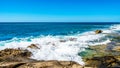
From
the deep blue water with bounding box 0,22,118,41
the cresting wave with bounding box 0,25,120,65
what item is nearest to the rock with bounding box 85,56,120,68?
the cresting wave with bounding box 0,25,120,65

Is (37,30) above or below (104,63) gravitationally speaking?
below

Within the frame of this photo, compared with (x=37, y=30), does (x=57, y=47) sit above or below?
above

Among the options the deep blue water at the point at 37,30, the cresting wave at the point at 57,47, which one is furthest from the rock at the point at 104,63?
the deep blue water at the point at 37,30

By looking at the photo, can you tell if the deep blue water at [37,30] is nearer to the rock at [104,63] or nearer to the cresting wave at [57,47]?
the cresting wave at [57,47]

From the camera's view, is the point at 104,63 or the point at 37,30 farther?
the point at 37,30

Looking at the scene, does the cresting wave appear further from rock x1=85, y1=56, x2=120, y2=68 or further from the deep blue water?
the deep blue water

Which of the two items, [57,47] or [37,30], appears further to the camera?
[37,30]

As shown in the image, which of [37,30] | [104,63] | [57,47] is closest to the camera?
[104,63]

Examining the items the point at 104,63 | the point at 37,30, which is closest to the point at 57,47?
the point at 104,63

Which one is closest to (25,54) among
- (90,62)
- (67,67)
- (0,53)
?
(0,53)

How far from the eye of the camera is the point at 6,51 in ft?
46.2

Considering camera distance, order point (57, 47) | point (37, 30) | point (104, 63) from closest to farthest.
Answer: point (104, 63)
point (57, 47)
point (37, 30)

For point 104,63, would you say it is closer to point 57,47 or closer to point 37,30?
point 57,47

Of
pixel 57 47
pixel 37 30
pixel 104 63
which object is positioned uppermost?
pixel 104 63
